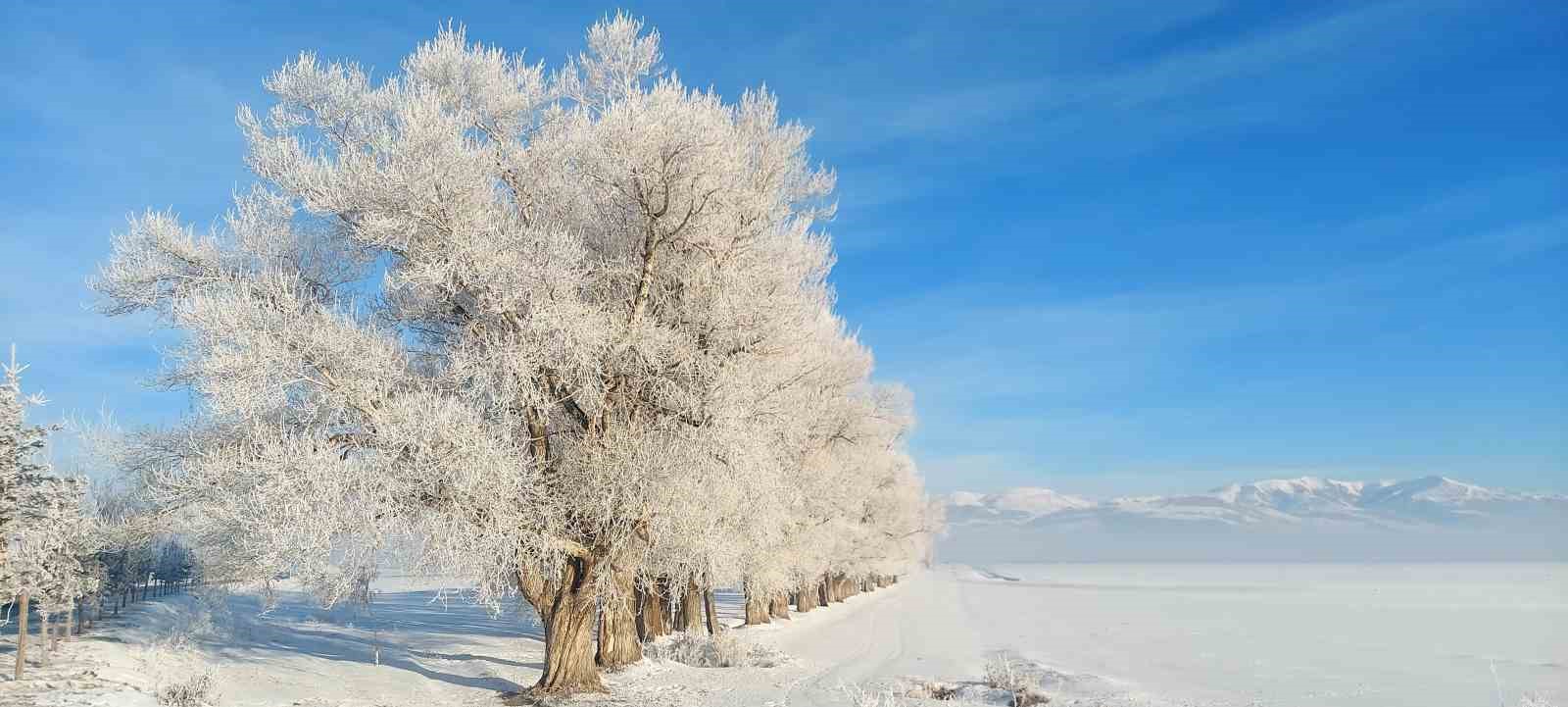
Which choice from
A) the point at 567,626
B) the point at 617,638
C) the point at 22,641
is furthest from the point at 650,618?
the point at 22,641

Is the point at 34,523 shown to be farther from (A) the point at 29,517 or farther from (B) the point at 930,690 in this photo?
(B) the point at 930,690

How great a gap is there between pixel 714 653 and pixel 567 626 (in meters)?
5.79

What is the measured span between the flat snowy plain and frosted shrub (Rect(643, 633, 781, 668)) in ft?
1.98

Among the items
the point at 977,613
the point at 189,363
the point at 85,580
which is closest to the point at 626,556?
the point at 189,363

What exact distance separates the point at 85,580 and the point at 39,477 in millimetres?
5178

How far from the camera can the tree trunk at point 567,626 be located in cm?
1468

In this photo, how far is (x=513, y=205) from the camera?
15555mm

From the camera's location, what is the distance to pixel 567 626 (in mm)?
14820

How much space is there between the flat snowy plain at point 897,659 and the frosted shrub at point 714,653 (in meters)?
0.60

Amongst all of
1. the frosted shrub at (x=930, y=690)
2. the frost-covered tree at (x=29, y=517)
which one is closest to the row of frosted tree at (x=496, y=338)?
the frosted shrub at (x=930, y=690)

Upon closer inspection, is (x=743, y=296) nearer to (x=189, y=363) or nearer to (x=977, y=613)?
(x=189, y=363)

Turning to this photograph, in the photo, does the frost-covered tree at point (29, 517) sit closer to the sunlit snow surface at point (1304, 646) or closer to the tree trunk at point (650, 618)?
the tree trunk at point (650, 618)

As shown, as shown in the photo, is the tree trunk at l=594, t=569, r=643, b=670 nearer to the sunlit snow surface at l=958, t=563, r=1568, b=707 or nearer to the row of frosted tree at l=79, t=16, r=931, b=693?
the row of frosted tree at l=79, t=16, r=931, b=693

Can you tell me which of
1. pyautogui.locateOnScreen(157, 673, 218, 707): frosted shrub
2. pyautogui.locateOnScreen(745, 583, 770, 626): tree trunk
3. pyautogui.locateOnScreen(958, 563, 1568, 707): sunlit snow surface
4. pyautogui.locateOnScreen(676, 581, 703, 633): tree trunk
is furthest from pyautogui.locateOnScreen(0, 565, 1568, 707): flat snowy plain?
A: pyautogui.locateOnScreen(676, 581, 703, 633): tree trunk
